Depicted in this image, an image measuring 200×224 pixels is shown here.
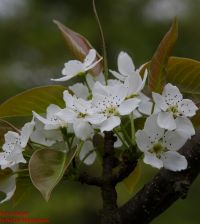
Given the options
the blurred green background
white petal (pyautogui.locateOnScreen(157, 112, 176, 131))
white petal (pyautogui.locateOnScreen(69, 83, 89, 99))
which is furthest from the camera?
the blurred green background

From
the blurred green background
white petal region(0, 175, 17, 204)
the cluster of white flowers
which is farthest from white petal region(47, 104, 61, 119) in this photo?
the blurred green background

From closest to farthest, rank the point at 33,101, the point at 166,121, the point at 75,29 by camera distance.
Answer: the point at 166,121 → the point at 33,101 → the point at 75,29

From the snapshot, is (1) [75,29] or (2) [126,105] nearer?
(2) [126,105]

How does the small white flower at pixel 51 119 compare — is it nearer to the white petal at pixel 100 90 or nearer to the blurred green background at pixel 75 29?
the white petal at pixel 100 90

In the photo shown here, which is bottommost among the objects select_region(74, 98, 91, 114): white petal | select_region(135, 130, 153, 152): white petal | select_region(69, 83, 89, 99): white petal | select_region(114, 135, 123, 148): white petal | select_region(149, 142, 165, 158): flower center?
select_region(114, 135, 123, 148): white petal

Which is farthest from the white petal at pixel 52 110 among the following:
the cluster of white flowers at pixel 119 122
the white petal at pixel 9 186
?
the white petal at pixel 9 186

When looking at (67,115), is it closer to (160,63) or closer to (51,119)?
(51,119)

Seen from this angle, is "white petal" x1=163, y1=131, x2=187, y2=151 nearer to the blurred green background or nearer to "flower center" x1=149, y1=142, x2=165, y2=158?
"flower center" x1=149, y1=142, x2=165, y2=158

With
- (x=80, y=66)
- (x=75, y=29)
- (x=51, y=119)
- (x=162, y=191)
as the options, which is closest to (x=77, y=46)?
(x=80, y=66)
